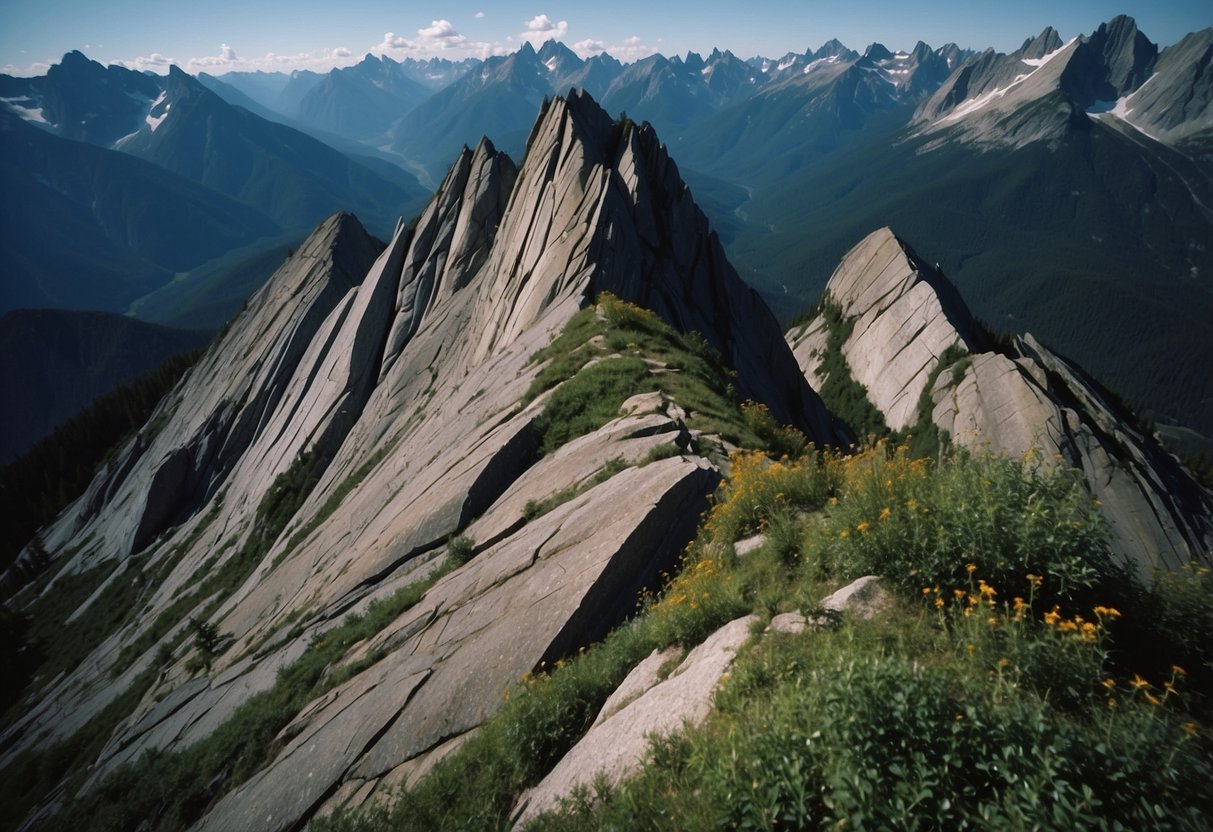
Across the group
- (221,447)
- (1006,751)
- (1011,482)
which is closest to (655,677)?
(1006,751)

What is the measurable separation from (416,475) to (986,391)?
53.3 m

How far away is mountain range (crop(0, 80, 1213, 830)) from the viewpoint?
6730 millimetres

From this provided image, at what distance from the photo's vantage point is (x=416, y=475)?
2239 cm

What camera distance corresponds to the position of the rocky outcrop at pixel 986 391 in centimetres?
4197

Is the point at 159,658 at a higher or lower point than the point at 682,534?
lower

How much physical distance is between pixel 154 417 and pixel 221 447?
26.2m

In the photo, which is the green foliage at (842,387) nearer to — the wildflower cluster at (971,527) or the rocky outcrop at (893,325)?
the rocky outcrop at (893,325)

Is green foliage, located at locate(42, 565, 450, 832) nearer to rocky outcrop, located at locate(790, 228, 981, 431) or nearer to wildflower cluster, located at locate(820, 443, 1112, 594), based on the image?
wildflower cluster, located at locate(820, 443, 1112, 594)

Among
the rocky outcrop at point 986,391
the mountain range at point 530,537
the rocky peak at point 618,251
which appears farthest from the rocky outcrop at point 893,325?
the rocky peak at point 618,251

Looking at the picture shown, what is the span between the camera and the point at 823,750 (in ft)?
14.9

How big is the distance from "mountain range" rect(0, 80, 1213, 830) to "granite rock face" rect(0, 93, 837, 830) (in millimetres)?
137

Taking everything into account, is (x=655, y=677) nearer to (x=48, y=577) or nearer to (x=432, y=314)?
(x=432, y=314)

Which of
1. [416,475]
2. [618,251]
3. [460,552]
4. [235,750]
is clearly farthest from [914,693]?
[618,251]


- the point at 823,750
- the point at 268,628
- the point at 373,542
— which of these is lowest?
the point at 268,628
